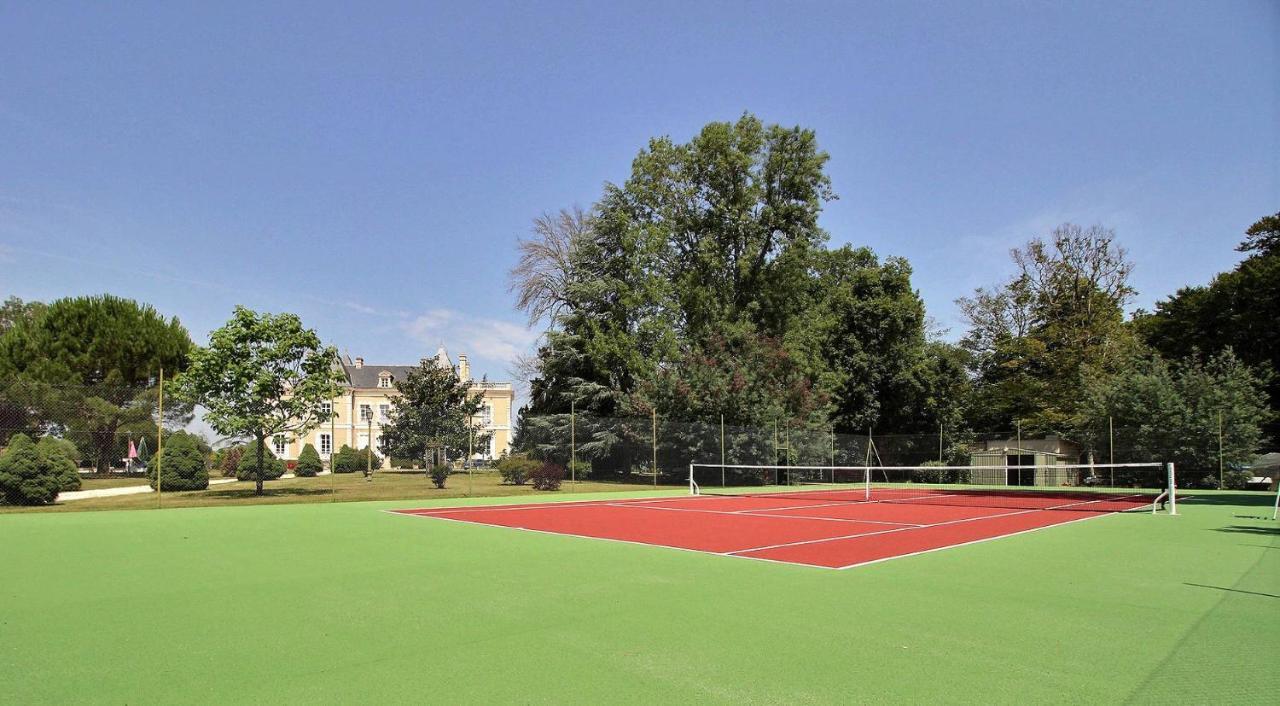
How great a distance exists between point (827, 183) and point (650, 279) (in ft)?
35.7

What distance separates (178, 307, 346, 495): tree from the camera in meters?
20.3

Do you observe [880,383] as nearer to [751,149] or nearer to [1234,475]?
[751,149]

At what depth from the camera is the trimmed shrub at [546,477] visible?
77.9 feet

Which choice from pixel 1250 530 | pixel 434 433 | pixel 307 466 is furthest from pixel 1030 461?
pixel 307 466

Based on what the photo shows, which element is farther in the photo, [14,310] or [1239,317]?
[14,310]

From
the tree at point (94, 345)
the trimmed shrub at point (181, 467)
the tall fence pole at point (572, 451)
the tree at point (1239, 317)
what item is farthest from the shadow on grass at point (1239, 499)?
the tree at point (94, 345)

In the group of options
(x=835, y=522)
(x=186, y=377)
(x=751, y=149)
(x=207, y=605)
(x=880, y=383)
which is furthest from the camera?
(x=880, y=383)

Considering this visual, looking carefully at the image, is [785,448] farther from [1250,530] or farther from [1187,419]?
[1250,530]

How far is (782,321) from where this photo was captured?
37.6 meters

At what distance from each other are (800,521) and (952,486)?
1853 cm

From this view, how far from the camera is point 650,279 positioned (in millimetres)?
34969

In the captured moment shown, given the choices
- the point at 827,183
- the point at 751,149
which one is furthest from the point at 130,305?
the point at 827,183

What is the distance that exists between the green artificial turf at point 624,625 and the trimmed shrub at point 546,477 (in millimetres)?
14061

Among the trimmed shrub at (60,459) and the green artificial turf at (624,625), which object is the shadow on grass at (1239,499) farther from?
the trimmed shrub at (60,459)
